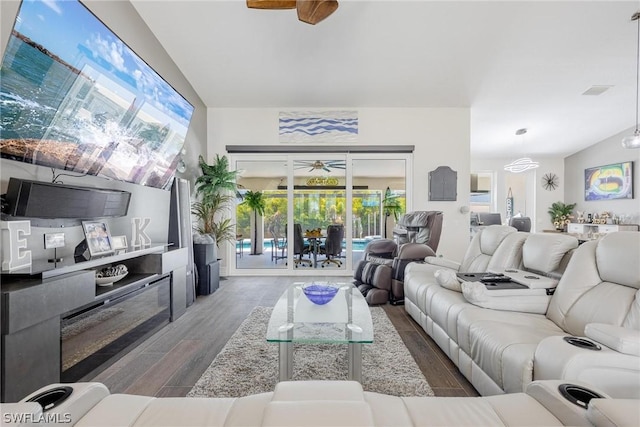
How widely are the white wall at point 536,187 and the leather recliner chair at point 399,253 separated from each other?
5.50 meters

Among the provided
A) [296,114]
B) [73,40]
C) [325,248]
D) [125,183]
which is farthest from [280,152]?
[73,40]

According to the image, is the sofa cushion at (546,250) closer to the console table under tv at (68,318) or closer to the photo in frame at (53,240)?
the console table under tv at (68,318)

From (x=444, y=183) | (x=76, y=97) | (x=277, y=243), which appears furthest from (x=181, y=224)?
(x=444, y=183)

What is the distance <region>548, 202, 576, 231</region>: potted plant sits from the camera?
25.6 feet

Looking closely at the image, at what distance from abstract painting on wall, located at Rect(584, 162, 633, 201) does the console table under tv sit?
9.40 meters

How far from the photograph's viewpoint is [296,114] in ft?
17.5

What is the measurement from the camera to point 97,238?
7.99 feet

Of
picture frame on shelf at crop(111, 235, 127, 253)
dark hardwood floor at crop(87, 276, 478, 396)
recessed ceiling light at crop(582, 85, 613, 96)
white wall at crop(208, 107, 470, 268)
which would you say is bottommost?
dark hardwood floor at crop(87, 276, 478, 396)

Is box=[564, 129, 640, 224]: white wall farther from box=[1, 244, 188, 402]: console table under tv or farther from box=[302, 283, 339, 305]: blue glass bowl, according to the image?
box=[1, 244, 188, 402]: console table under tv

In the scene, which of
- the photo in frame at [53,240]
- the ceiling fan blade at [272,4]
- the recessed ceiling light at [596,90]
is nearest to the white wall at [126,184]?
the photo in frame at [53,240]

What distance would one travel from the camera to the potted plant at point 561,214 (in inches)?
308

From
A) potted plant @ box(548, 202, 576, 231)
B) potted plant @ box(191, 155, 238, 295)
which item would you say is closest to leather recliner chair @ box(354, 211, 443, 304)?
potted plant @ box(191, 155, 238, 295)

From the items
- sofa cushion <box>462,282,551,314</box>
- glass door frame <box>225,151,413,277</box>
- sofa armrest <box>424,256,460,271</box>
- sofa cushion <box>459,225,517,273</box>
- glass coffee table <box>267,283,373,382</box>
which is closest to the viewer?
glass coffee table <box>267,283,373,382</box>

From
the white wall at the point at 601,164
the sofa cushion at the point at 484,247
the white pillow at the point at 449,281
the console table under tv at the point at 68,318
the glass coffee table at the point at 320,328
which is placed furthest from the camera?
the white wall at the point at 601,164
